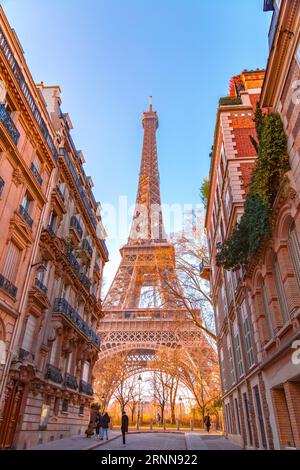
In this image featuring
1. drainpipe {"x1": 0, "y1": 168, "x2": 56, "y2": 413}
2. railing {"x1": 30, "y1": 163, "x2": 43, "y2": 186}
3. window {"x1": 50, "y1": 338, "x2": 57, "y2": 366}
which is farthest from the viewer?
window {"x1": 50, "y1": 338, "x2": 57, "y2": 366}

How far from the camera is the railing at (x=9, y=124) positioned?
14.3 m

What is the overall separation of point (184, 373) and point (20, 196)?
114 ft

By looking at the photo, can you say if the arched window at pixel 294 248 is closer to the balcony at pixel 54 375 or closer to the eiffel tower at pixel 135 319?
the balcony at pixel 54 375

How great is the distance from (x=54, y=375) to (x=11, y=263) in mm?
7026

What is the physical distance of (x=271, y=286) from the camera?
1187cm

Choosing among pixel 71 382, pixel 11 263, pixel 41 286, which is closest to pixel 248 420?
pixel 71 382

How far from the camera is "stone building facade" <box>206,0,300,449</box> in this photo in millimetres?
9547

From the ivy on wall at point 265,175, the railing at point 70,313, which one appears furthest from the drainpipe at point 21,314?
the ivy on wall at point 265,175

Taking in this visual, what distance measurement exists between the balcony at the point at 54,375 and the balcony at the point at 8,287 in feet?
17.1

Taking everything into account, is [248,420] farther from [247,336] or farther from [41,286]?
[41,286]

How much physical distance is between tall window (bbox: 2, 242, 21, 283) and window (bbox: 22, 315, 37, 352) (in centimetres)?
272

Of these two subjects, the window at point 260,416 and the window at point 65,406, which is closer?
the window at point 260,416

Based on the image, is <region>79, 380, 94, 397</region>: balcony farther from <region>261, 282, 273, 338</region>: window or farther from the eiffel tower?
<region>261, 282, 273, 338</region>: window

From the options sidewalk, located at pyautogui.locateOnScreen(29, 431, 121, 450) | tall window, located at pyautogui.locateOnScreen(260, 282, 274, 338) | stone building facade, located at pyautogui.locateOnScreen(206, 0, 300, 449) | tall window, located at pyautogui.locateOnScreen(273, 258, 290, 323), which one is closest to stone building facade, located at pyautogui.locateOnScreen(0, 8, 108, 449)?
sidewalk, located at pyautogui.locateOnScreen(29, 431, 121, 450)
